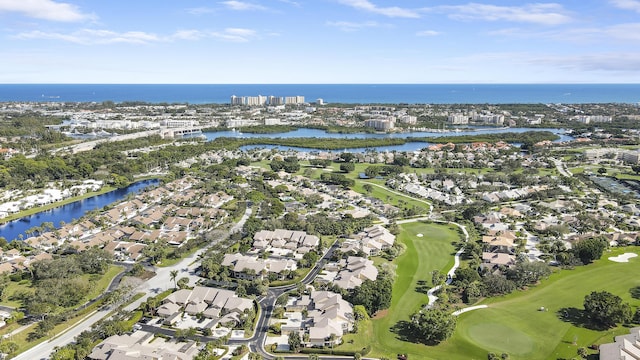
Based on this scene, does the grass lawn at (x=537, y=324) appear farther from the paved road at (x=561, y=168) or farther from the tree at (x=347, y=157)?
the tree at (x=347, y=157)

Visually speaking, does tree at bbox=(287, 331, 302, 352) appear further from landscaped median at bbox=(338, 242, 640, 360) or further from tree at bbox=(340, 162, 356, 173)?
tree at bbox=(340, 162, 356, 173)

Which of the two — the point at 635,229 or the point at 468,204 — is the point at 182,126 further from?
the point at 635,229

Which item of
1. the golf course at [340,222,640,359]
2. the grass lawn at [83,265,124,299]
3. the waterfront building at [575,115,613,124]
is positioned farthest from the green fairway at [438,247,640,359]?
the waterfront building at [575,115,613,124]

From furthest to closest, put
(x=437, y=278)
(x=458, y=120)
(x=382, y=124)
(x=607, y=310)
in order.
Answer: (x=458, y=120), (x=382, y=124), (x=437, y=278), (x=607, y=310)

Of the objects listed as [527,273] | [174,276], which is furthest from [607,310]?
[174,276]

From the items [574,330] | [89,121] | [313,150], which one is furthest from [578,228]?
[89,121]

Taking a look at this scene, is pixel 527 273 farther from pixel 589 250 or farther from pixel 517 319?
pixel 589 250
